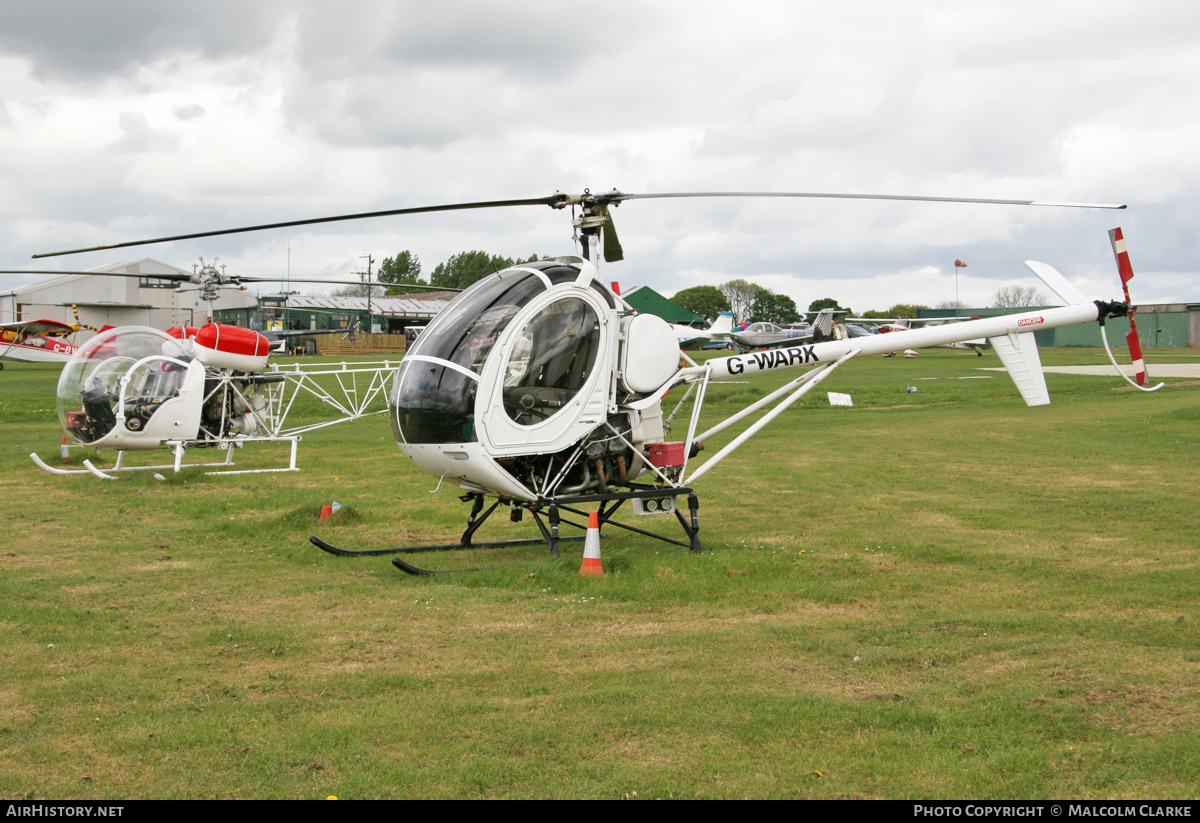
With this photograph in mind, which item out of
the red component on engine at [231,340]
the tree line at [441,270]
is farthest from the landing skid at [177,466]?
the tree line at [441,270]

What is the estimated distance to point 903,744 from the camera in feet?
15.6

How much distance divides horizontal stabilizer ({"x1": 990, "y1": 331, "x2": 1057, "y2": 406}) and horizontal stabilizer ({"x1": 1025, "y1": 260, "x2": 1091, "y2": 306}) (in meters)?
0.87

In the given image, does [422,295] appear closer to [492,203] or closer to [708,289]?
[708,289]

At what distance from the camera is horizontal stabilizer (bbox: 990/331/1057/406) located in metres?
10.8

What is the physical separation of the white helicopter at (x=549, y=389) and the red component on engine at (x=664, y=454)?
0.01 metres

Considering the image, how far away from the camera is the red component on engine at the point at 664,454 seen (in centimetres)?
952

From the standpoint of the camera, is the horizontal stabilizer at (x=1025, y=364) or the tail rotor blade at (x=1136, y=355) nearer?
the horizontal stabilizer at (x=1025, y=364)

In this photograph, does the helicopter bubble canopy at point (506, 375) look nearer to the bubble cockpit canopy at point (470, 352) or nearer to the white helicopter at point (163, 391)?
the bubble cockpit canopy at point (470, 352)

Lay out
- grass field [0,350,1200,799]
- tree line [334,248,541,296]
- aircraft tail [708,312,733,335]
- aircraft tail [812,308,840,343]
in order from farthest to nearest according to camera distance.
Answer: tree line [334,248,541,296] → aircraft tail [708,312,733,335] → aircraft tail [812,308,840,343] → grass field [0,350,1200,799]

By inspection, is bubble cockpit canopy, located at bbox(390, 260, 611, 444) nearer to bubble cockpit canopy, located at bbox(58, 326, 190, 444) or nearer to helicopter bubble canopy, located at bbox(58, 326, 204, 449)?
helicopter bubble canopy, located at bbox(58, 326, 204, 449)

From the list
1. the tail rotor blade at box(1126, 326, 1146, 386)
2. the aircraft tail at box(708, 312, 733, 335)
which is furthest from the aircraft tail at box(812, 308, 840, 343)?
the tail rotor blade at box(1126, 326, 1146, 386)
